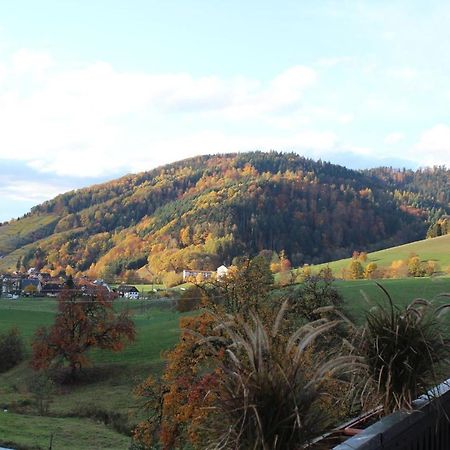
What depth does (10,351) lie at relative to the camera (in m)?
32.0

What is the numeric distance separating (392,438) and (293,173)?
12739 centimetres

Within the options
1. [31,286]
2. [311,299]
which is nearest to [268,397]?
[311,299]

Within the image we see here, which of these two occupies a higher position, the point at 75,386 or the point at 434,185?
the point at 434,185

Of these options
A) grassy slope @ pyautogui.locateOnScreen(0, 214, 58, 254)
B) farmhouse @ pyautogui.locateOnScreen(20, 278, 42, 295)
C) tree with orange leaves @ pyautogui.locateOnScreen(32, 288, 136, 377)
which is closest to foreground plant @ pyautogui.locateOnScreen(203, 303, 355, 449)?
tree with orange leaves @ pyautogui.locateOnScreen(32, 288, 136, 377)

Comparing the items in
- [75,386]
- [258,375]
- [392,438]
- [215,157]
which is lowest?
[75,386]

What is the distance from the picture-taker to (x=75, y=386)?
2825 cm

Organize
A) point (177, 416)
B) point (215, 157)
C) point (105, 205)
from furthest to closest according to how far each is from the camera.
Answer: point (215, 157) → point (105, 205) → point (177, 416)

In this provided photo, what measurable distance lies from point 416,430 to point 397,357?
1.16ft

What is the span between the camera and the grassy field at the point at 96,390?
53.1 feet

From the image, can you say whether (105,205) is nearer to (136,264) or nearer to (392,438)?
(136,264)

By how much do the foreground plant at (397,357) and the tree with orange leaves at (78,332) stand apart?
90.8ft

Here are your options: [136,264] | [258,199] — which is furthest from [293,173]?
[136,264]

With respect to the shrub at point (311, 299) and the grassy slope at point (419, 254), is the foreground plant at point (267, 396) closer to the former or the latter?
the shrub at point (311, 299)

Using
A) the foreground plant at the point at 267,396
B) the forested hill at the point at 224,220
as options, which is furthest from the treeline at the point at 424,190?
the foreground plant at the point at 267,396
